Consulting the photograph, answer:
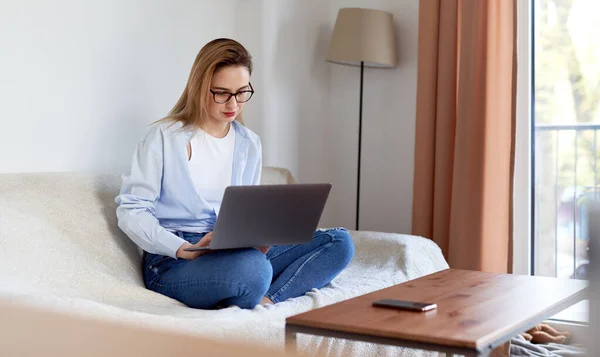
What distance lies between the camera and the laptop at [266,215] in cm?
200

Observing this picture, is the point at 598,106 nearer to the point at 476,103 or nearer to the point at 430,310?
the point at 476,103

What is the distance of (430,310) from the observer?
170 cm

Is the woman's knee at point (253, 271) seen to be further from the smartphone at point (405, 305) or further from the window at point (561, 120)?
the window at point (561, 120)

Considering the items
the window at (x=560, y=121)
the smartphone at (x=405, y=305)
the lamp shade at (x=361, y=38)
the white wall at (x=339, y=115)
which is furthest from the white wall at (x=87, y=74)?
the window at (x=560, y=121)

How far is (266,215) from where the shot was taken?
209 centimetres

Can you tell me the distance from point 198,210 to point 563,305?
3.53 ft

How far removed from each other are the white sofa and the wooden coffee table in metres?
0.19

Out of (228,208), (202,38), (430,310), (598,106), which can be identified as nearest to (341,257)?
(228,208)

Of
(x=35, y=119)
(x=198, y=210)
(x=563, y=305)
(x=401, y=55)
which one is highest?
(x=401, y=55)

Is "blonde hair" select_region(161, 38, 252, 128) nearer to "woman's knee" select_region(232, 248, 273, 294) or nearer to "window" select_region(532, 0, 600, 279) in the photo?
"woman's knee" select_region(232, 248, 273, 294)

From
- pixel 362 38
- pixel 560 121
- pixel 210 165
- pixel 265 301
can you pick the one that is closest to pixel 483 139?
pixel 560 121

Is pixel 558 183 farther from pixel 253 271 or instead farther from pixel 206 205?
pixel 253 271

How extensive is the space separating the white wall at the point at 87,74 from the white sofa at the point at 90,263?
211 millimetres

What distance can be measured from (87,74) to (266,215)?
103 centimetres
